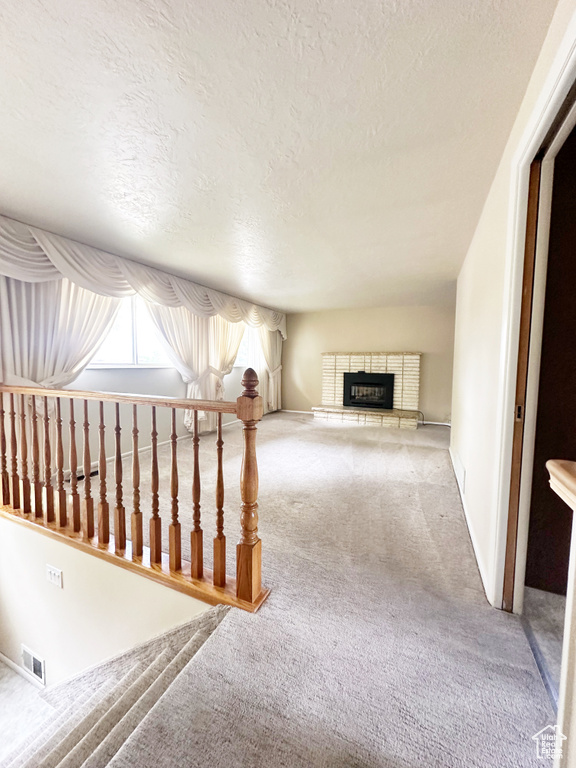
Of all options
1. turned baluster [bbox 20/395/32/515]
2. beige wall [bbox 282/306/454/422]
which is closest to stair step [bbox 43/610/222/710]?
turned baluster [bbox 20/395/32/515]

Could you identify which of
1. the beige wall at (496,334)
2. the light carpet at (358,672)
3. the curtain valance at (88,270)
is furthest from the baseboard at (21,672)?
the beige wall at (496,334)

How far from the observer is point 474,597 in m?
1.43

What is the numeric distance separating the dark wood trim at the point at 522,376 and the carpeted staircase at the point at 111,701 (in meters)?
1.27

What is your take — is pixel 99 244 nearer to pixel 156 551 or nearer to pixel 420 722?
pixel 156 551

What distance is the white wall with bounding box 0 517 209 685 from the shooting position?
5.20 ft

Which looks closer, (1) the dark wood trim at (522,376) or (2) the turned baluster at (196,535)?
(1) the dark wood trim at (522,376)

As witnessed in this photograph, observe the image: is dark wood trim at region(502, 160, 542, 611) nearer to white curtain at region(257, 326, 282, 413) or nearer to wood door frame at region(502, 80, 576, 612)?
wood door frame at region(502, 80, 576, 612)

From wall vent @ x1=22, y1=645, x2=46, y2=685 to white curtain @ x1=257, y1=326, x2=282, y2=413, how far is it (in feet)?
14.3

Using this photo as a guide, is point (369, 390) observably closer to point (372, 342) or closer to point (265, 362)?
point (372, 342)

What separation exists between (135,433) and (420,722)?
5.47 feet

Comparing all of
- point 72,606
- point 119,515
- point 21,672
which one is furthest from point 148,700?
point 21,672

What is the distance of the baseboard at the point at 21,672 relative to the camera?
2143 mm

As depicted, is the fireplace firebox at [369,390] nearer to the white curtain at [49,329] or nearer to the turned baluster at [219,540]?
the white curtain at [49,329]

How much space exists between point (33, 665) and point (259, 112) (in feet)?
12.1
